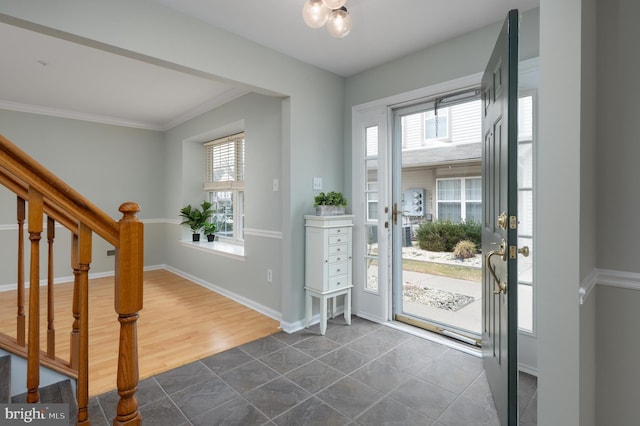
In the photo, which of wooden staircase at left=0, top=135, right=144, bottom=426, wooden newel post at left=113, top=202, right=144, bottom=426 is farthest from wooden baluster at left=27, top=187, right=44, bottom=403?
wooden newel post at left=113, top=202, right=144, bottom=426

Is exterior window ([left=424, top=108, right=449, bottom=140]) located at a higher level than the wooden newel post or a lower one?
higher

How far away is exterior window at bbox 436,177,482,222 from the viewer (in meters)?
3.73

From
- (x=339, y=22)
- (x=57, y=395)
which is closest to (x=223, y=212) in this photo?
(x=57, y=395)

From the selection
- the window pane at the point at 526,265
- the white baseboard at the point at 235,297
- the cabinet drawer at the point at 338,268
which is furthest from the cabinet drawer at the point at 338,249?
the window pane at the point at 526,265

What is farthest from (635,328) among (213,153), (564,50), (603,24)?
(213,153)

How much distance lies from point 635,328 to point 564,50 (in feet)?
4.10

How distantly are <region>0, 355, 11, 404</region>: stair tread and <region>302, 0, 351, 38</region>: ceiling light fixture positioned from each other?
6.91ft

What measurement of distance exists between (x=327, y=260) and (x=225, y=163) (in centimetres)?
266

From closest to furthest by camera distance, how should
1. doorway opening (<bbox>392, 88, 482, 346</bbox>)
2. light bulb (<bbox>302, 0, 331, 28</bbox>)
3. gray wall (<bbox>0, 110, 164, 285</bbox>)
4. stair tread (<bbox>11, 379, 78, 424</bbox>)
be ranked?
stair tread (<bbox>11, 379, 78, 424</bbox>)
light bulb (<bbox>302, 0, 331, 28</bbox>)
doorway opening (<bbox>392, 88, 482, 346</bbox>)
gray wall (<bbox>0, 110, 164, 285</bbox>)

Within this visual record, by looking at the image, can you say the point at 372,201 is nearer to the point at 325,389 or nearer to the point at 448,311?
the point at 448,311

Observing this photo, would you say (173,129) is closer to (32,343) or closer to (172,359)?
(172,359)

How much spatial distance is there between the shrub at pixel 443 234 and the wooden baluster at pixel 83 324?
11.6 feet

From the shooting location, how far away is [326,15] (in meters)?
1.70

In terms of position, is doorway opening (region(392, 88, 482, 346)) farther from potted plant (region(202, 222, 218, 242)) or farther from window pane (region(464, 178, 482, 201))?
potted plant (region(202, 222, 218, 242))
